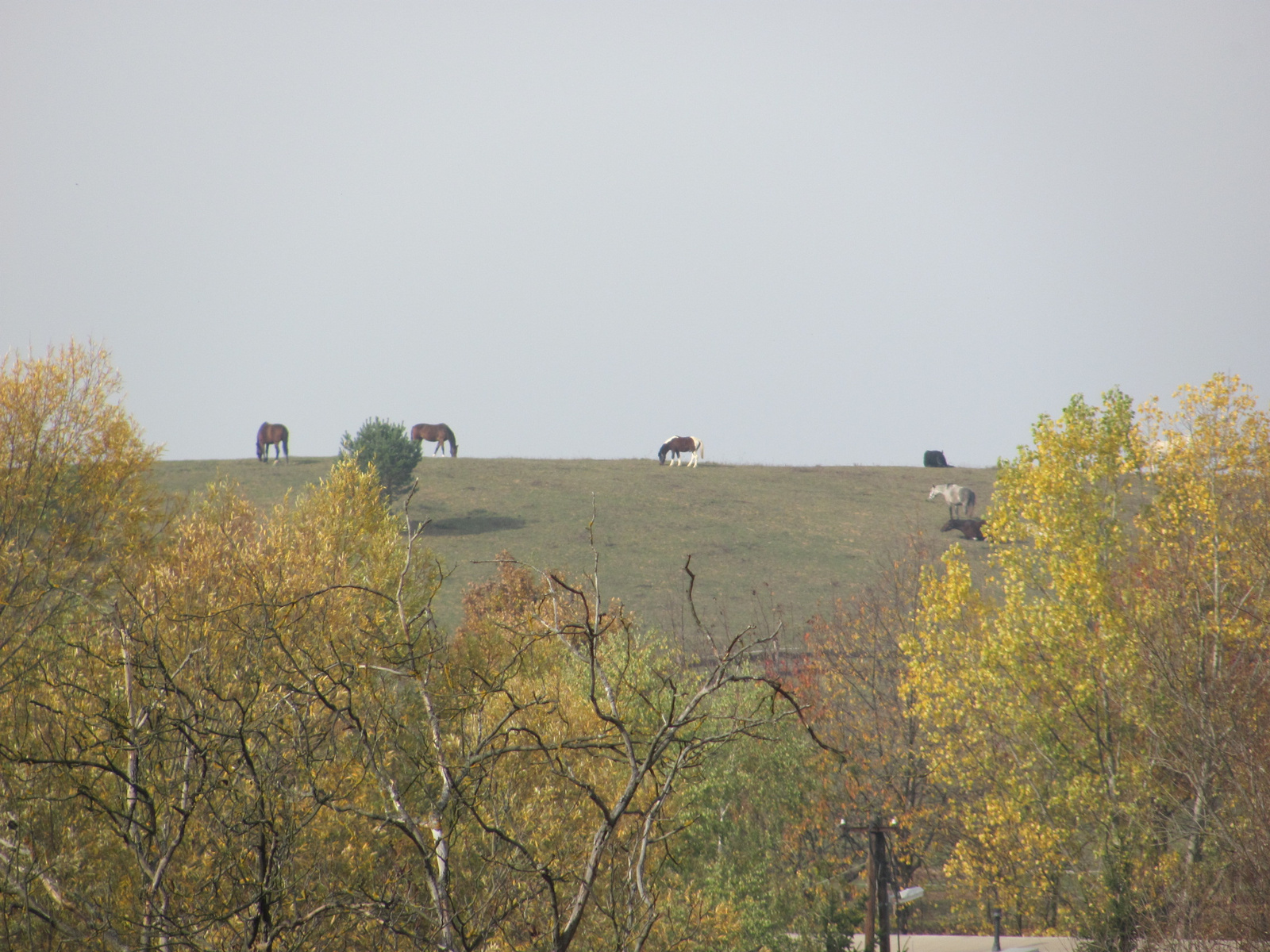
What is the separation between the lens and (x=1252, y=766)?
66.0ft

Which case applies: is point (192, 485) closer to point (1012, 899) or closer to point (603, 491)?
point (603, 491)

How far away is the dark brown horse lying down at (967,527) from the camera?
81.7 m

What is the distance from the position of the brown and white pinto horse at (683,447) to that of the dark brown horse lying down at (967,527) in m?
32.3

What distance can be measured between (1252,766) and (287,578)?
22.9m

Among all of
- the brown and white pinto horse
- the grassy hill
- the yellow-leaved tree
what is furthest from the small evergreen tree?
the yellow-leaved tree

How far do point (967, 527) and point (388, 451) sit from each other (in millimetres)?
45770

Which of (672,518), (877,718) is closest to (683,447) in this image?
(672,518)

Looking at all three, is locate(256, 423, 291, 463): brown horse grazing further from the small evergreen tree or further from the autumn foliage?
the autumn foliage

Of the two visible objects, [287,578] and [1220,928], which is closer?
[1220,928]

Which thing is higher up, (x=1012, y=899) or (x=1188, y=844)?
(x=1188, y=844)

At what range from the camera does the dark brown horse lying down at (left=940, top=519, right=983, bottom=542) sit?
81.7 m

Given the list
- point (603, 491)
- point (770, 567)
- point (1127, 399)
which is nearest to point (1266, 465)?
point (1127, 399)

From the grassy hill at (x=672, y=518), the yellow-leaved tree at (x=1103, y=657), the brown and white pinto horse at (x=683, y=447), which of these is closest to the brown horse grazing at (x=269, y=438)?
the grassy hill at (x=672, y=518)

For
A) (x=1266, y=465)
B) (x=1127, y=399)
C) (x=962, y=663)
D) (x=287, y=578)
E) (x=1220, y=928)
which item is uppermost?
(x=1127, y=399)
